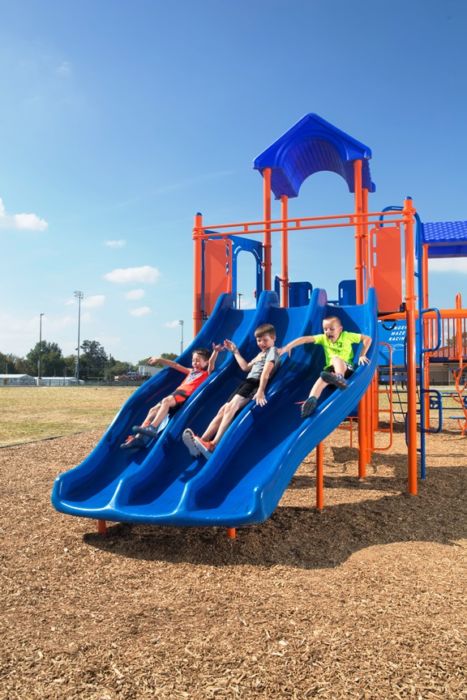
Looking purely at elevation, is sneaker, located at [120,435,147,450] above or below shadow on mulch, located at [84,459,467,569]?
above

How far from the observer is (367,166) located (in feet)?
29.9

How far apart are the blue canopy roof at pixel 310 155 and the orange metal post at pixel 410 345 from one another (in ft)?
5.29

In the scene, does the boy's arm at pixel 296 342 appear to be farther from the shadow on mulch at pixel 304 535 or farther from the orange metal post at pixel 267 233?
the orange metal post at pixel 267 233

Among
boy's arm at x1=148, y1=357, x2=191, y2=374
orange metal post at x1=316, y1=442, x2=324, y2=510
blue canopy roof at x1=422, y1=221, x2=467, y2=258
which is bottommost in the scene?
orange metal post at x1=316, y1=442, x2=324, y2=510

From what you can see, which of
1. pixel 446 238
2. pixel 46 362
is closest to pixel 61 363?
pixel 46 362

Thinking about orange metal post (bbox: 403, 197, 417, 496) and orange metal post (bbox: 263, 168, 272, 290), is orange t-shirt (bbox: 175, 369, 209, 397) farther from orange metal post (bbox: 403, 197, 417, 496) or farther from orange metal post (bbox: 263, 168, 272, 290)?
orange metal post (bbox: 263, 168, 272, 290)

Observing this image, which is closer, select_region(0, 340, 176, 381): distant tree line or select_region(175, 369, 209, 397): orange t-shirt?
select_region(175, 369, 209, 397): orange t-shirt

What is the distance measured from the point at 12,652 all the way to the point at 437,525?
450cm

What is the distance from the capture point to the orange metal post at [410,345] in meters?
7.62

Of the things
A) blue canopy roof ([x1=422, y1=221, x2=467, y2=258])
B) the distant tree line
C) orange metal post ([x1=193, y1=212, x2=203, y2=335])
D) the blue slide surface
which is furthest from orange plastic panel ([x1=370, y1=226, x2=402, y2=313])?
the distant tree line

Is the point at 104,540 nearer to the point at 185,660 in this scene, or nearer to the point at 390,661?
the point at 185,660

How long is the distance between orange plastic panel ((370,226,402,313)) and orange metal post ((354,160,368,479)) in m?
0.32

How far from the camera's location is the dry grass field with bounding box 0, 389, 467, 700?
294cm

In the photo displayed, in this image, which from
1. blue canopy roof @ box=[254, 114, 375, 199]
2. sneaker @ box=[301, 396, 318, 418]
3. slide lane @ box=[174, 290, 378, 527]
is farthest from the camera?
blue canopy roof @ box=[254, 114, 375, 199]
